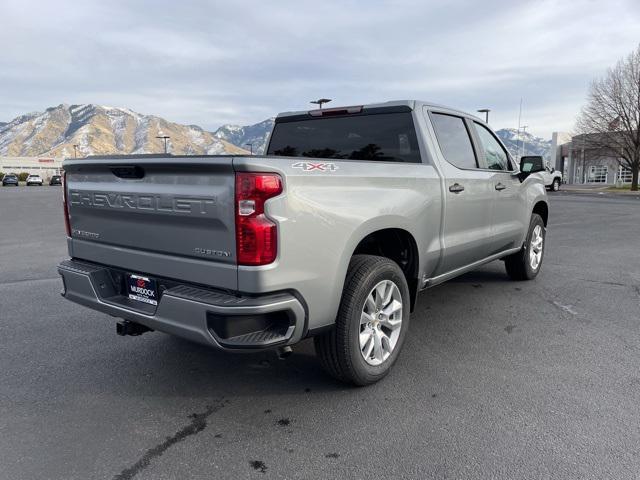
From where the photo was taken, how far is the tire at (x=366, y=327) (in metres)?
3.01

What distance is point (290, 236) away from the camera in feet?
8.47

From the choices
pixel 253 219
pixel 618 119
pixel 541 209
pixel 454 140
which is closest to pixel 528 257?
pixel 541 209

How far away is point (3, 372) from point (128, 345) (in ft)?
2.86

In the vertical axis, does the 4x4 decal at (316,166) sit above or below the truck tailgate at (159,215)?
above

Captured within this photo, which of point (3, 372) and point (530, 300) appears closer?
point (3, 372)

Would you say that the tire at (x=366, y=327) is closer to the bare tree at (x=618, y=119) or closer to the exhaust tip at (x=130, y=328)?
the exhaust tip at (x=130, y=328)

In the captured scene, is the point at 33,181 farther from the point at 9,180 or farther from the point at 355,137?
the point at 355,137

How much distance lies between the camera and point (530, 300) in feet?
17.3

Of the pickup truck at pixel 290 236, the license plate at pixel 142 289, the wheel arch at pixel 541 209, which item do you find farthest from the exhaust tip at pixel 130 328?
the wheel arch at pixel 541 209

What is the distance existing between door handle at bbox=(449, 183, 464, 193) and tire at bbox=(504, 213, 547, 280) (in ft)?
6.75

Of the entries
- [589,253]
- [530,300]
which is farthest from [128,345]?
[589,253]

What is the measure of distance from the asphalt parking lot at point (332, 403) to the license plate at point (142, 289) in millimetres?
665

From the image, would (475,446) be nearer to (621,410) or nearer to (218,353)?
(621,410)

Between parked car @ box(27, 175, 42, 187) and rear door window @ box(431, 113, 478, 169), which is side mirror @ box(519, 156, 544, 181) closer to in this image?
rear door window @ box(431, 113, 478, 169)
